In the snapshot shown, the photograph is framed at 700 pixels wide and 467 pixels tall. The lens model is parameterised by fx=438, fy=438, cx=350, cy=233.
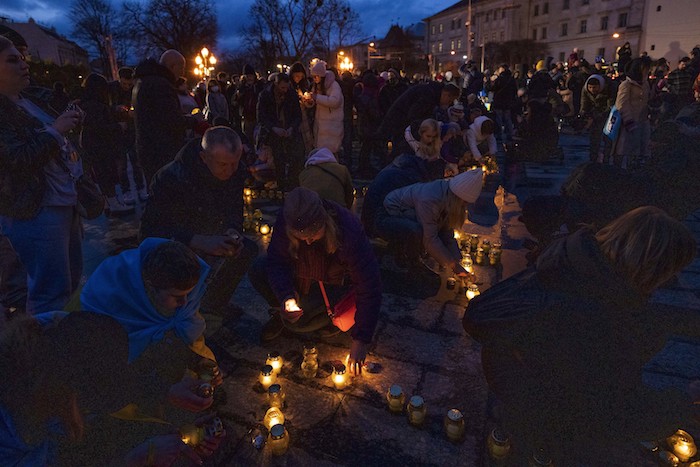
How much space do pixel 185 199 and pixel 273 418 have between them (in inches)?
72.0

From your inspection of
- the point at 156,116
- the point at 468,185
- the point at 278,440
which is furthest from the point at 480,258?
the point at 156,116

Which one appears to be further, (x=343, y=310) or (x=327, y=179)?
(x=327, y=179)

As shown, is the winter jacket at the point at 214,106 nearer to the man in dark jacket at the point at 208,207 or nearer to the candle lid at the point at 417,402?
the man in dark jacket at the point at 208,207

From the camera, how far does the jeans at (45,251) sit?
9.09ft

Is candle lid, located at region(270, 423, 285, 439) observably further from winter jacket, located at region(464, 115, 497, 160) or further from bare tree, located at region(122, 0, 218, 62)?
bare tree, located at region(122, 0, 218, 62)

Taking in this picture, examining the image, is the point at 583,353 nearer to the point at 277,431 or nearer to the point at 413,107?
the point at 277,431

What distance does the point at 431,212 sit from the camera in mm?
4172

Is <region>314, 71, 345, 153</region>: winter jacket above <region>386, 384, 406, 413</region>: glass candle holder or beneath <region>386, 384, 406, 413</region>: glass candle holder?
above

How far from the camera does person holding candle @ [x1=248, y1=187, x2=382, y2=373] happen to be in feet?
9.43

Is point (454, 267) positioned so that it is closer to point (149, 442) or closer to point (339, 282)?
point (339, 282)

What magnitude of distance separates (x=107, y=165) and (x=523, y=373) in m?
6.49

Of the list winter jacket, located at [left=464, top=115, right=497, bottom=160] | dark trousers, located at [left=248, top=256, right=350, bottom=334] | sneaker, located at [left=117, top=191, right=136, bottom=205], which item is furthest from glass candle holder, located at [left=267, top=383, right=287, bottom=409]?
winter jacket, located at [left=464, top=115, right=497, bottom=160]

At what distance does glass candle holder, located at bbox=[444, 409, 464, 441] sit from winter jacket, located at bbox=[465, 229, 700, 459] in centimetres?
38

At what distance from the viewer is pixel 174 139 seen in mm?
5258
